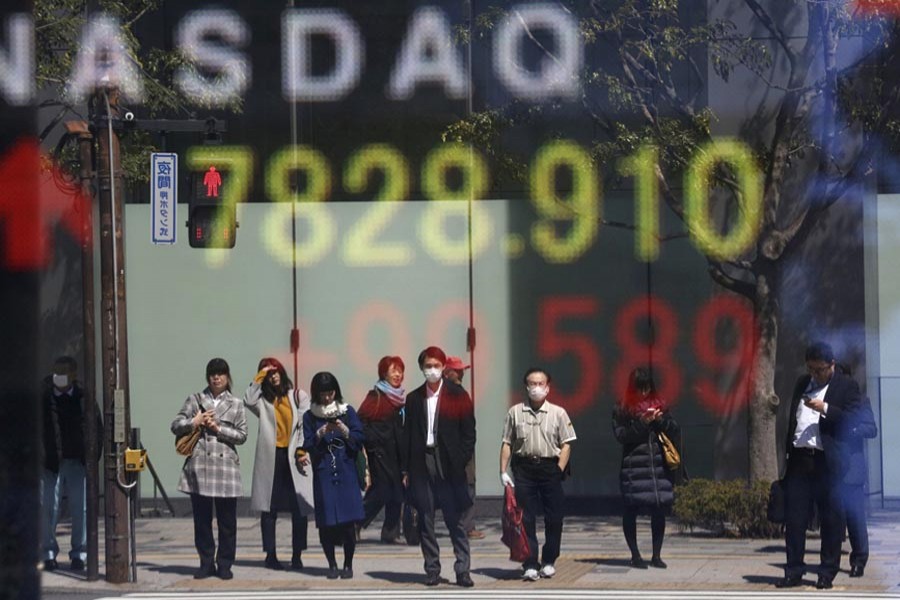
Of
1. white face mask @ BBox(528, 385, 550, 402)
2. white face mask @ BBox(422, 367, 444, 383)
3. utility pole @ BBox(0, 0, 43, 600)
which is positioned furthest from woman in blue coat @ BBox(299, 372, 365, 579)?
utility pole @ BBox(0, 0, 43, 600)

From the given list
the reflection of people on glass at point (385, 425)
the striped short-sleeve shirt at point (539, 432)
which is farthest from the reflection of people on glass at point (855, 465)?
the reflection of people on glass at point (385, 425)

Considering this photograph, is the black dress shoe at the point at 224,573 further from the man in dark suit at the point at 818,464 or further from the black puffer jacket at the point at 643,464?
the man in dark suit at the point at 818,464

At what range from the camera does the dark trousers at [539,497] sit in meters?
9.48

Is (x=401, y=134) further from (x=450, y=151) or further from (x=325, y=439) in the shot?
(x=325, y=439)

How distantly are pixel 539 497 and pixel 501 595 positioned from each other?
0.90 meters

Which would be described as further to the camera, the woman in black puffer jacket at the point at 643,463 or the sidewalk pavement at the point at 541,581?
the woman in black puffer jacket at the point at 643,463

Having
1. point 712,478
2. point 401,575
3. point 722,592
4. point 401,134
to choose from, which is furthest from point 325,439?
point 712,478

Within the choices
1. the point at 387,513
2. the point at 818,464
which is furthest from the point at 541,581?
the point at 387,513

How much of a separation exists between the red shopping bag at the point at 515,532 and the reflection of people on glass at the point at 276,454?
140cm

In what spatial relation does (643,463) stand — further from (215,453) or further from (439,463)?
(215,453)

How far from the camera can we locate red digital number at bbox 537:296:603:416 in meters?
13.4

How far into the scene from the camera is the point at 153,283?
45.4 ft

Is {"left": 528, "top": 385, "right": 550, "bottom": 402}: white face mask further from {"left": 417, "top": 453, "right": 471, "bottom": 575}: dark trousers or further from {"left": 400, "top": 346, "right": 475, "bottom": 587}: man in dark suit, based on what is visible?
{"left": 417, "top": 453, "right": 471, "bottom": 575}: dark trousers

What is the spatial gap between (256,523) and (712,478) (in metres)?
4.21
